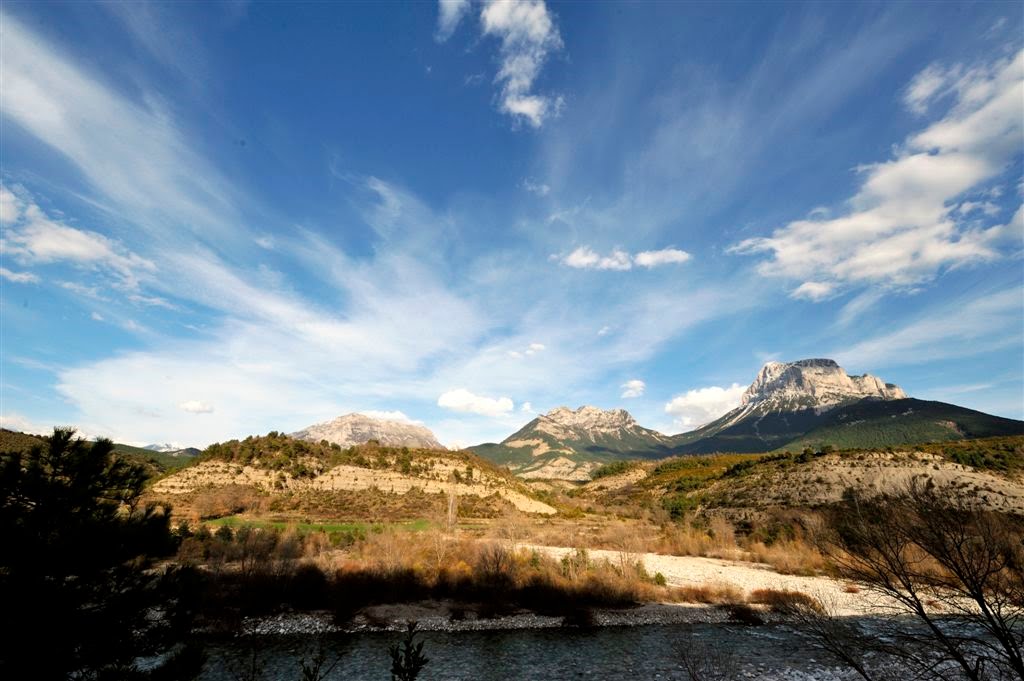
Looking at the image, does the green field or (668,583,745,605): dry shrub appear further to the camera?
the green field

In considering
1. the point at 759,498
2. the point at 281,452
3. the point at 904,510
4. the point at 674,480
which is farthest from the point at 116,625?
the point at 674,480

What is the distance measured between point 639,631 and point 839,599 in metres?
16.1

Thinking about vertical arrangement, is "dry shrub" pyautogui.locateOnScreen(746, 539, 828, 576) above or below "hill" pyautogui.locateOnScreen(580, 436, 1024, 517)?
below

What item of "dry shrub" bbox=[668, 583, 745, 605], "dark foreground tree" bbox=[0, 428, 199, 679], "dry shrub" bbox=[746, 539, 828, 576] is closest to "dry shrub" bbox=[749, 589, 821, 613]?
"dry shrub" bbox=[668, 583, 745, 605]

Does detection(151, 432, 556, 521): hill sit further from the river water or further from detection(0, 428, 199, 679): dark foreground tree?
detection(0, 428, 199, 679): dark foreground tree

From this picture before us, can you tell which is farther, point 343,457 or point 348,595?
point 343,457

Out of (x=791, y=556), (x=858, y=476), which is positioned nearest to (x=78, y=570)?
(x=791, y=556)

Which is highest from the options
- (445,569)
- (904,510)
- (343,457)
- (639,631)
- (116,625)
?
(343,457)

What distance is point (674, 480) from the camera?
A: 12388 centimetres

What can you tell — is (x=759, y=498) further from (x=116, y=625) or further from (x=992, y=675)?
(x=116, y=625)

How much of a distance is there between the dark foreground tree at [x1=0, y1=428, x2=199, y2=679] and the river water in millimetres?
12763

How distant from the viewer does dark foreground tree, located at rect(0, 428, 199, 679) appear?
28.2ft

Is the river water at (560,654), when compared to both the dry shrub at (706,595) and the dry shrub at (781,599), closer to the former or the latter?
the dry shrub at (781,599)

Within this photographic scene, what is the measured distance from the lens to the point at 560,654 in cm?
2338
